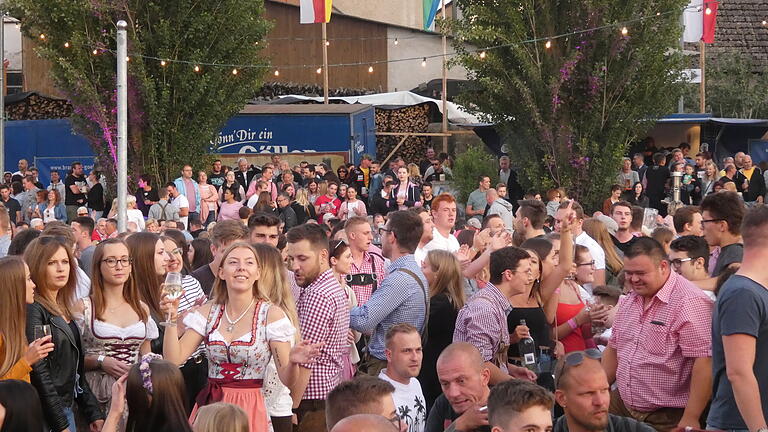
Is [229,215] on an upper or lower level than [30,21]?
lower

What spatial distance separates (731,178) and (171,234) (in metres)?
14.3

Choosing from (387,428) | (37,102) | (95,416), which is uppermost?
(37,102)

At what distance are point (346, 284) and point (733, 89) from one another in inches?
1114

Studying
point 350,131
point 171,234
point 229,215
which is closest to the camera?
point 171,234

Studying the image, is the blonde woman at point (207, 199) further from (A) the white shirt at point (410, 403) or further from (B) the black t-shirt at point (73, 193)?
(A) the white shirt at point (410, 403)

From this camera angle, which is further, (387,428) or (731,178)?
(731,178)

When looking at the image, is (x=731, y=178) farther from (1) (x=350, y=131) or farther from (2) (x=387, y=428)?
(2) (x=387, y=428)

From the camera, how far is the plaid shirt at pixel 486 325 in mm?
7090

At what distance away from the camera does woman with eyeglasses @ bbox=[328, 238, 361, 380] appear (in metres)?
7.64

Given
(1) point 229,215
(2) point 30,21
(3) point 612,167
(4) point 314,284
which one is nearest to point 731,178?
(3) point 612,167

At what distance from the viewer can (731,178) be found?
2141cm

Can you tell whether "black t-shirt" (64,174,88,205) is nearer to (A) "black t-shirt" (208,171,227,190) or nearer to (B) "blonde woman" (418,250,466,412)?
(A) "black t-shirt" (208,171,227,190)

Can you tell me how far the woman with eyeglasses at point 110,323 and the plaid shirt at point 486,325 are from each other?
185cm

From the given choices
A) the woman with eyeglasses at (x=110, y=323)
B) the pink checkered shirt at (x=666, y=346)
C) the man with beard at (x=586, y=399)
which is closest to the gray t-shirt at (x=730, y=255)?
the pink checkered shirt at (x=666, y=346)
